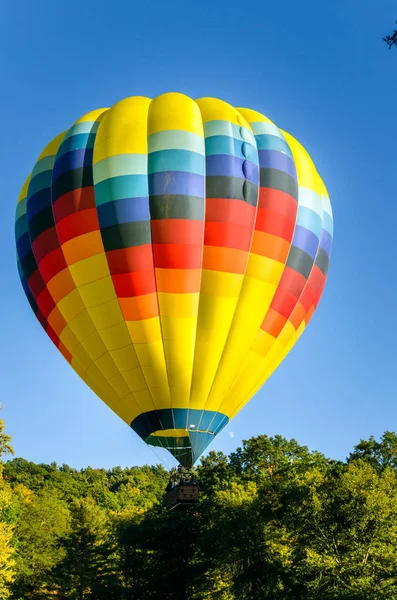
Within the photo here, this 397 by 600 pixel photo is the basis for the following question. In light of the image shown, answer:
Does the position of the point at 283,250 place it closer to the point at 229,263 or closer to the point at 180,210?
the point at 229,263

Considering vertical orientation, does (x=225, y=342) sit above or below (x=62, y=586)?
above

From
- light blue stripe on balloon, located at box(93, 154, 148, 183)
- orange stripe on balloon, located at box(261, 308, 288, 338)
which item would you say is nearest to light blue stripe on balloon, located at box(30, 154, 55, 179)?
light blue stripe on balloon, located at box(93, 154, 148, 183)

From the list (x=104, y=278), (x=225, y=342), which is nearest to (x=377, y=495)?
(x=225, y=342)

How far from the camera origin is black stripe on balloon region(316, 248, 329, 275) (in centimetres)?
2427

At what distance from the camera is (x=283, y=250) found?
72.3ft

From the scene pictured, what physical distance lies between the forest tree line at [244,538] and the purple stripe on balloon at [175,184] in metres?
13.3

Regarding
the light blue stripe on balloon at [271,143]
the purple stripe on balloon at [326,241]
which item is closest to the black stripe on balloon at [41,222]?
the light blue stripe on balloon at [271,143]

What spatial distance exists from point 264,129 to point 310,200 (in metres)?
2.98

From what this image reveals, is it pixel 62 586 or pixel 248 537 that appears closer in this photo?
pixel 248 537

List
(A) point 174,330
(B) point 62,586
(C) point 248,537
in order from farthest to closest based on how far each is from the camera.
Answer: (B) point 62,586 < (C) point 248,537 < (A) point 174,330

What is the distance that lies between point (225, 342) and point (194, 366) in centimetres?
129

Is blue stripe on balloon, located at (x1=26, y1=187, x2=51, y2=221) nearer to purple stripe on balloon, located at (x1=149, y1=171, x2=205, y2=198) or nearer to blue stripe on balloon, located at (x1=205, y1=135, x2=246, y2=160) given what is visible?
purple stripe on balloon, located at (x1=149, y1=171, x2=205, y2=198)

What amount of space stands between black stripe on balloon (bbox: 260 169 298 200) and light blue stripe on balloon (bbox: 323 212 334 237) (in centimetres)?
290

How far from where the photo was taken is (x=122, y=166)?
21.1m
